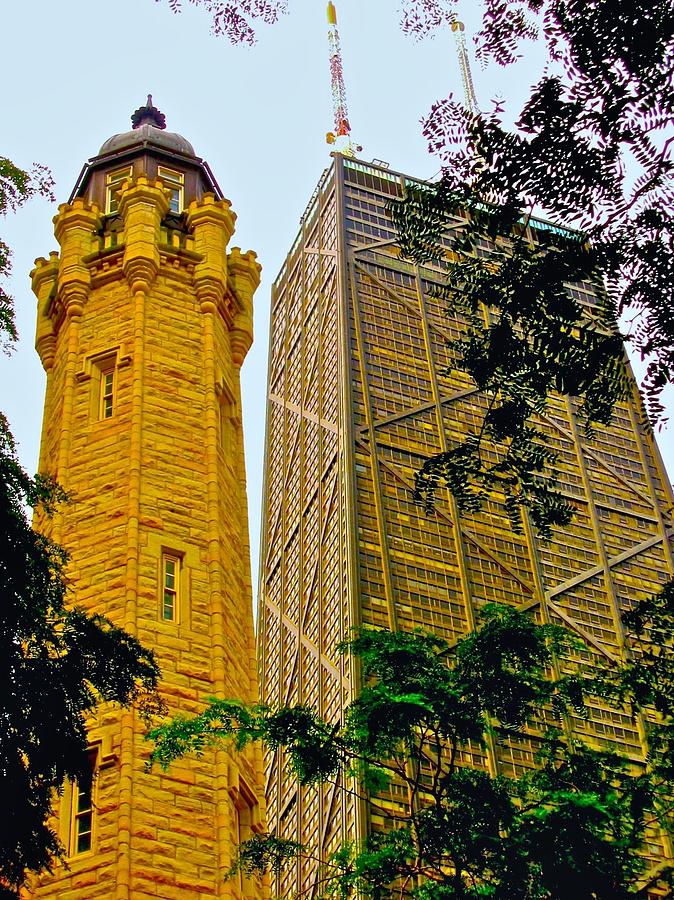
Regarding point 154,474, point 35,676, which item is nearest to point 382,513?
point 154,474

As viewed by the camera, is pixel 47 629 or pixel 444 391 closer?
pixel 47 629

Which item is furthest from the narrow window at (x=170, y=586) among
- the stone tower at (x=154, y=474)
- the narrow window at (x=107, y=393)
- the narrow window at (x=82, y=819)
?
the narrow window at (x=107, y=393)

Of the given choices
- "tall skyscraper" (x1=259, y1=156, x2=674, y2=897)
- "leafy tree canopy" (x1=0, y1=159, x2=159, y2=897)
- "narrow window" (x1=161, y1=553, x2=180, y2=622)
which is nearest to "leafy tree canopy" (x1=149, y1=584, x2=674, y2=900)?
"narrow window" (x1=161, y1=553, x2=180, y2=622)

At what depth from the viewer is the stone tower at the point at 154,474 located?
25.7m

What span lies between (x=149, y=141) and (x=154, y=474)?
1287cm

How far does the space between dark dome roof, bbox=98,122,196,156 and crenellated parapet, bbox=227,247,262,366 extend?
4.07m

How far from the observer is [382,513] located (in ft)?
312

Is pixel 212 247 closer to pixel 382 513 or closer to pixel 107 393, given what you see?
pixel 107 393

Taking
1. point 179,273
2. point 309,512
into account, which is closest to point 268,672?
point 309,512

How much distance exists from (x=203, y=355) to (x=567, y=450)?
73939mm

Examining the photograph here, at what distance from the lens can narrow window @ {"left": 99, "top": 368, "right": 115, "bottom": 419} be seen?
33.8m

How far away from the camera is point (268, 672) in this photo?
343ft

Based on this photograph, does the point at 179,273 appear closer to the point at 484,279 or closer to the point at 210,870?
the point at 210,870

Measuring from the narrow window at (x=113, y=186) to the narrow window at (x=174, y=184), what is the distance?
886 mm
